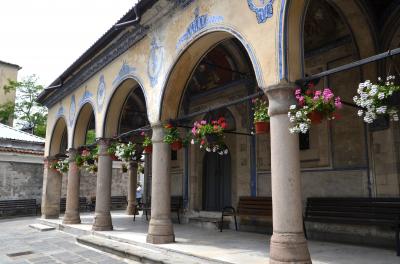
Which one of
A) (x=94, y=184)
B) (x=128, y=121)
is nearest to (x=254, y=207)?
(x=128, y=121)

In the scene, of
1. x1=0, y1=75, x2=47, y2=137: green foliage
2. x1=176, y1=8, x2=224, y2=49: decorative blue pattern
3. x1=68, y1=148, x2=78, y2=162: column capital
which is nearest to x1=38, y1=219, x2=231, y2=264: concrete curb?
x1=68, y1=148, x2=78, y2=162: column capital

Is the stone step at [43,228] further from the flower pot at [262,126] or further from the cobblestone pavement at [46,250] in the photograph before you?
the flower pot at [262,126]

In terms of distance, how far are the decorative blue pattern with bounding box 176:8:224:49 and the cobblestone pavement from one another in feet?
14.3

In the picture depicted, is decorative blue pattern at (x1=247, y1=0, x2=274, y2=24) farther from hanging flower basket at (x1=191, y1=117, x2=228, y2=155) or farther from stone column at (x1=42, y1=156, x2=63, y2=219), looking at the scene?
stone column at (x1=42, y1=156, x2=63, y2=219)

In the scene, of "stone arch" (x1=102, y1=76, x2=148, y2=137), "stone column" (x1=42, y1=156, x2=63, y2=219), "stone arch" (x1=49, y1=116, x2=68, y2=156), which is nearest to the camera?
"stone arch" (x1=102, y1=76, x2=148, y2=137)

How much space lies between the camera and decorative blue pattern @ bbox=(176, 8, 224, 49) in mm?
6551

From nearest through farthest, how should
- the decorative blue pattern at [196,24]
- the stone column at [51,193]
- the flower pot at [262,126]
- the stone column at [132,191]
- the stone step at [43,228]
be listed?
the flower pot at [262,126] → the decorative blue pattern at [196,24] → the stone step at [43,228] → the stone column at [51,193] → the stone column at [132,191]

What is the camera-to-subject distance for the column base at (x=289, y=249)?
464 centimetres

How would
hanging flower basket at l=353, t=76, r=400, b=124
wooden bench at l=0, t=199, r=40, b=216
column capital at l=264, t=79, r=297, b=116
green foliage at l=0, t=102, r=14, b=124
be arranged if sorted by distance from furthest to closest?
green foliage at l=0, t=102, r=14, b=124
wooden bench at l=0, t=199, r=40, b=216
column capital at l=264, t=79, r=297, b=116
hanging flower basket at l=353, t=76, r=400, b=124

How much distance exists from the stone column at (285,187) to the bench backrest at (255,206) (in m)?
3.77

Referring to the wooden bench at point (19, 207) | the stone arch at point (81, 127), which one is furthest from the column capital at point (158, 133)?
the wooden bench at point (19, 207)

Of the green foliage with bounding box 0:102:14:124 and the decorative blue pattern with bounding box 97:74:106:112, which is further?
the green foliage with bounding box 0:102:14:124

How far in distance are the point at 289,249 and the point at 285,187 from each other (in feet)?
2.57

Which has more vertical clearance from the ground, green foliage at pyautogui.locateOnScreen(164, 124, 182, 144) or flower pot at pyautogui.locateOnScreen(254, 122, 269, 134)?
green foliage at pyautogui.locateOnScreen(164, 124, 182, 144)
